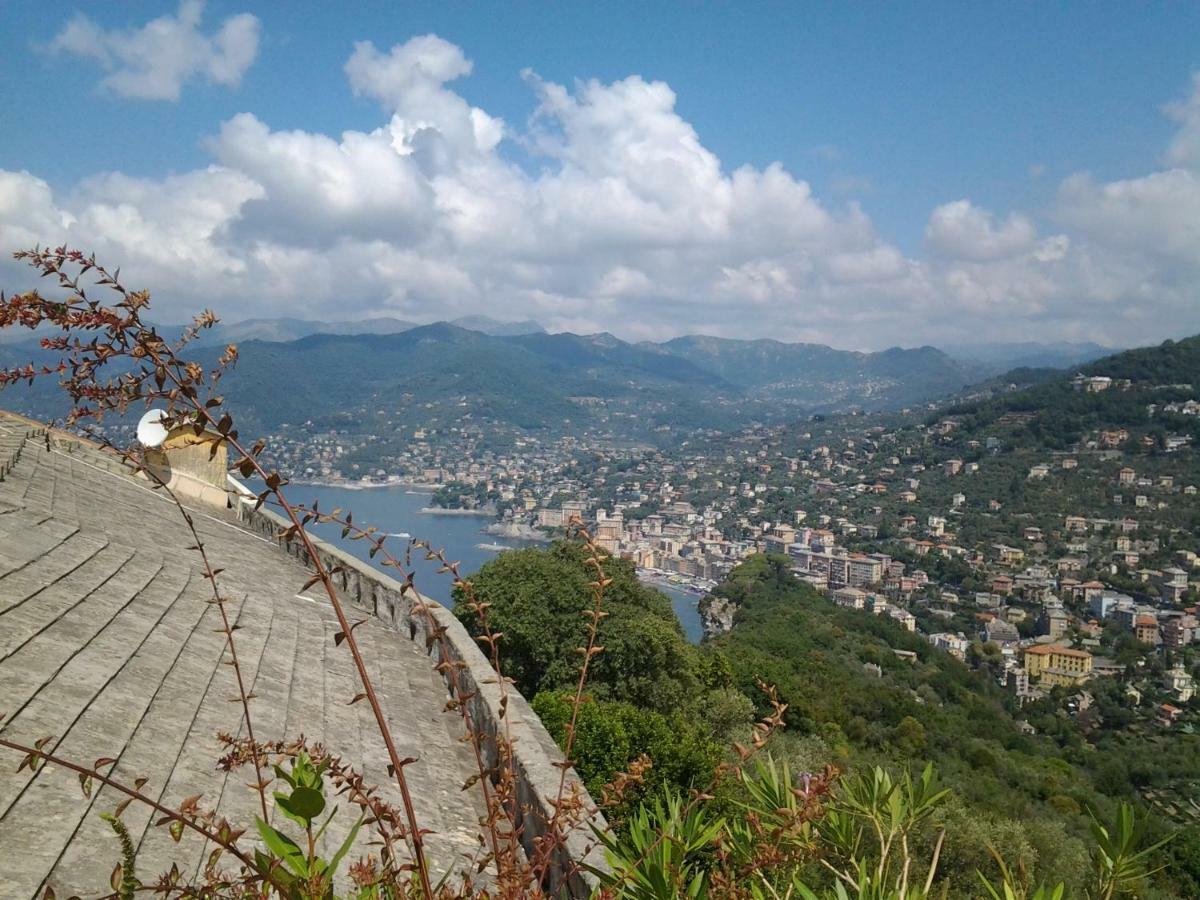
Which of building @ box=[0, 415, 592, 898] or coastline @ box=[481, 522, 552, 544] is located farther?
coastline @ box=[481, 522, 552, 544]

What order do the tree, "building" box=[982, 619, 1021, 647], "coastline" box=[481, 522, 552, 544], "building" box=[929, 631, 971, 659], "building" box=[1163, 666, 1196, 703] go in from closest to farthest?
the tree, "building" box=[1163, 666, 1196, 703], "building" box=[929, 631, 971, 659], "building" box=[982, 619, 1021, 647], "coastline" box=[481, 522, 552, 544]

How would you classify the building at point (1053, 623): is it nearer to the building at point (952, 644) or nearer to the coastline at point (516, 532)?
the building at point (952, 644)

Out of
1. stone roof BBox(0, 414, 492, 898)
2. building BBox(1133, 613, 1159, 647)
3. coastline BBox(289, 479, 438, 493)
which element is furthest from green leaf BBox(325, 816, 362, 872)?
coastline BBox(289, 479, 438, 493)

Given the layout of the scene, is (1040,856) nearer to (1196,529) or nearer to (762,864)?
(762,864)

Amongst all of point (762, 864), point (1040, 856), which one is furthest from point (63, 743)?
point (1040, 856)

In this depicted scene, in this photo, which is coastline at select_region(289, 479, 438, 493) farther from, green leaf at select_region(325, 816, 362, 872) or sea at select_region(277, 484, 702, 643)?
A: green leaf at select_region(325, 816, 362, 872)

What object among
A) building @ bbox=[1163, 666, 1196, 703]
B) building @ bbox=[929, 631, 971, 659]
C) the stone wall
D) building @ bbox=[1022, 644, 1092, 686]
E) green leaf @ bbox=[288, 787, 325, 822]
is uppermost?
green leaf @ bbox=[288, 787, 325, 822]

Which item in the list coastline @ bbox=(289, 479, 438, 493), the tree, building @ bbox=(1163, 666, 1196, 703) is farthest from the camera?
coastline @ bbox=(289, 479, 438, 493)
